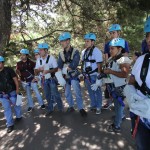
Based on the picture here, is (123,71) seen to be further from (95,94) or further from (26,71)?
(26,71)

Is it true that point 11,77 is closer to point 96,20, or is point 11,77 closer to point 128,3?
point 128,3

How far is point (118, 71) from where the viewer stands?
4.95 metres

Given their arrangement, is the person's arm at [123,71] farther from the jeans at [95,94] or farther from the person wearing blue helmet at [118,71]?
the jeans at [95,94]

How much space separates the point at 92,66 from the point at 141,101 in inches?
141

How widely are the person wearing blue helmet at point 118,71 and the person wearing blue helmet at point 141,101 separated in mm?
1550

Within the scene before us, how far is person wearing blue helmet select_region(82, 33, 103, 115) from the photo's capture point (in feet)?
20.8

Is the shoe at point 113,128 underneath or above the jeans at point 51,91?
underneath

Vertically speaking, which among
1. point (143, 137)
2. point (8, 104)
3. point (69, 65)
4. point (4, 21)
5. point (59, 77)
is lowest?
point (8, 104)

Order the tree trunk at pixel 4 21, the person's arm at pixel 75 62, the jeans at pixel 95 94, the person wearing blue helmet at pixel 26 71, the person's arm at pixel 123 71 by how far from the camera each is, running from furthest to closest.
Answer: the tree trunk at pixel 4 21 → the person wearing blue helmet at pixel 26 71 → the jeans at pixel 95 94 → the person's arm at pixel 75 62 → the person's arm at pixel 123 71

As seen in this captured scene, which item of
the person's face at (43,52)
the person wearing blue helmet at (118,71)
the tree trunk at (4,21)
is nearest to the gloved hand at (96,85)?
the person wearing blue helmet at (118,71)

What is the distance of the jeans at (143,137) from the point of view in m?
3.01

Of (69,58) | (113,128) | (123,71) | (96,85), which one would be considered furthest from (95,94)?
(123,71)

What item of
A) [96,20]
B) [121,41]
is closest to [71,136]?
[121,41]

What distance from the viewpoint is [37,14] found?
493 inches
